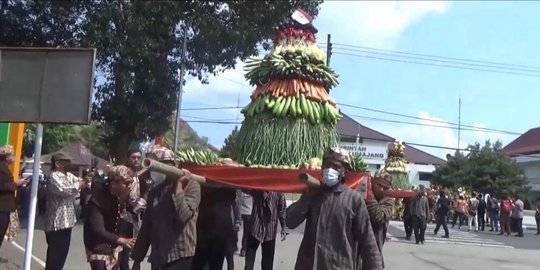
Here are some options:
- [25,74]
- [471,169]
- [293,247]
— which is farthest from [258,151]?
[471,169]

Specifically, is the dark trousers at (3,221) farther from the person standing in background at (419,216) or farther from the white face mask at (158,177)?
the person standing in background at (419,216)

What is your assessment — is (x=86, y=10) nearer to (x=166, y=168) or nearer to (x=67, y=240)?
(x=67, y=240)

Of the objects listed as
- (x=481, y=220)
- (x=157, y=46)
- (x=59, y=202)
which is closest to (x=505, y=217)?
(x=481, y=220)

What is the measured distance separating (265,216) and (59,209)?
8.51 feet

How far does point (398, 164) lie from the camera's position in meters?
21.9

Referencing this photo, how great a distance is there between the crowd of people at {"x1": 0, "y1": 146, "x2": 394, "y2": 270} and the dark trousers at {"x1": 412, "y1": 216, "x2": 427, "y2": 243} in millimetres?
12383

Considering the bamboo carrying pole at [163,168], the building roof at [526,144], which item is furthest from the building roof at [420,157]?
the bamboo carrying pole at [163,168]

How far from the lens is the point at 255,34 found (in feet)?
66.0

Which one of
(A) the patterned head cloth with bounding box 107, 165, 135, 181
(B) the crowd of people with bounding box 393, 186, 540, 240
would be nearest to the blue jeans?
(B) the crowd of people with bounding box 393, 186, 540, 240

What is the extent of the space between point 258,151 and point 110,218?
154 centimetres

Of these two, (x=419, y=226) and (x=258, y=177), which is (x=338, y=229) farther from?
(x=419, y=226)

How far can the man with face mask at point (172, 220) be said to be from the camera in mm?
5914

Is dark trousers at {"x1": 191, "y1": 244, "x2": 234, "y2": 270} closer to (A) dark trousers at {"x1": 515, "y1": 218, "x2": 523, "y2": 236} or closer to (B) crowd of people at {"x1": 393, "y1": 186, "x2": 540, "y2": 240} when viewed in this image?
(B) crowd of people at {"x1": 393, "y1": 186, "x2": 540, "y2": 240}

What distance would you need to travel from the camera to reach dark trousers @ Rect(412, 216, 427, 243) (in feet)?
66.1
